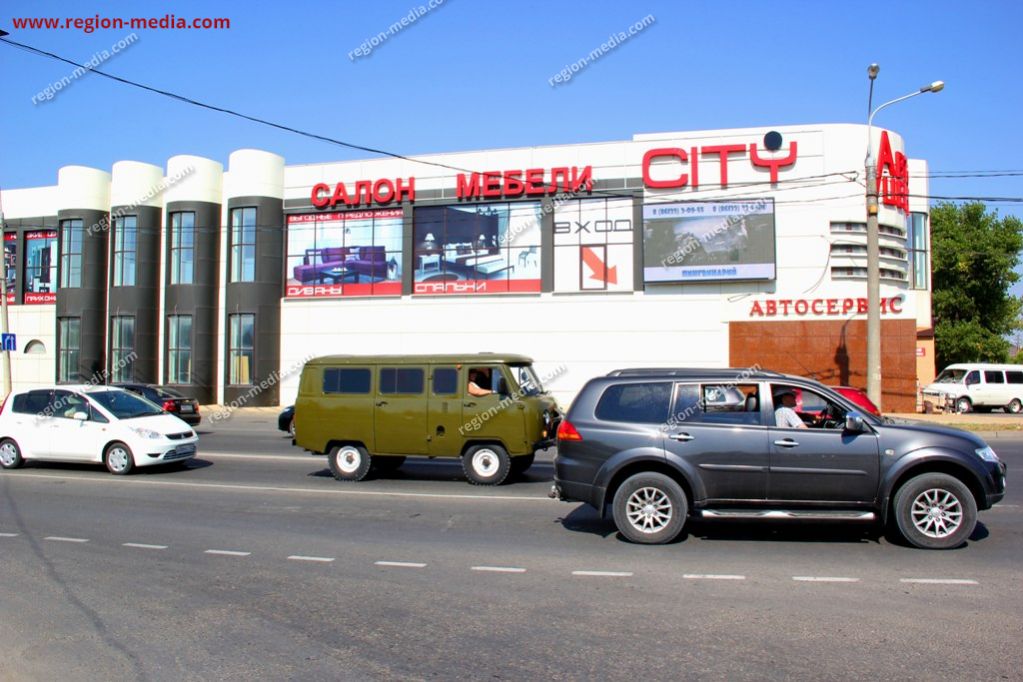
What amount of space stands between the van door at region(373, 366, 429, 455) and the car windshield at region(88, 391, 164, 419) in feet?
15.6

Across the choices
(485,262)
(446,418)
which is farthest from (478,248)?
(446,418)

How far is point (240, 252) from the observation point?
34781 millimetres

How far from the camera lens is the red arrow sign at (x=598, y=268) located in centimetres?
3084

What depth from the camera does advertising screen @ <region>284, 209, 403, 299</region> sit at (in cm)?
3328

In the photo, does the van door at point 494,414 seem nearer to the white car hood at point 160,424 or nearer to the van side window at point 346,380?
the van side window at point 346,380

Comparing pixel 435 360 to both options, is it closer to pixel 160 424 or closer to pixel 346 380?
pixel 346 380

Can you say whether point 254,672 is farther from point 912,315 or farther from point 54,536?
point 912,315

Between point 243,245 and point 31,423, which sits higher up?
point 243,245

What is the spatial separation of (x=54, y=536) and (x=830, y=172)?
27660mm

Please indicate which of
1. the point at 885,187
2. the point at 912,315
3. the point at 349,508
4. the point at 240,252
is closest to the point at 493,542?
the point at 349,508

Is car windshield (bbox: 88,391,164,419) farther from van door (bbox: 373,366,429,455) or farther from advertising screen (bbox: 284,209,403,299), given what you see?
advertising screen (bbox: 284,209,403,299)

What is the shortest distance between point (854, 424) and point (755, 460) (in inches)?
40.7

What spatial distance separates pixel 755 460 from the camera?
8008 mm

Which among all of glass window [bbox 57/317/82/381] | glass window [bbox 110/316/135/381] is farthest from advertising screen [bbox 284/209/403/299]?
glass window [bbox 57/317/82/381]
